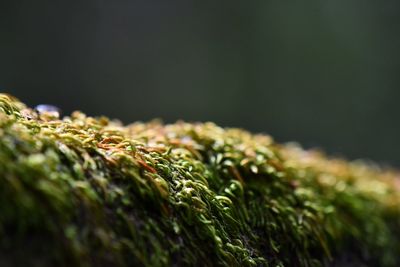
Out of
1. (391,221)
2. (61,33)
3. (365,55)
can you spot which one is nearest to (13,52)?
(61,33)

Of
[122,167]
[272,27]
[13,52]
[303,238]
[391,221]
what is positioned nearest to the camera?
[122,167]

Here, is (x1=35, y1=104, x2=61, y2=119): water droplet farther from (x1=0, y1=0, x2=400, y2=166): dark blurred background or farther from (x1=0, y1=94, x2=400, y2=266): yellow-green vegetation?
(x1=0, y1=0, x2=400, y2=166): dark blurred background

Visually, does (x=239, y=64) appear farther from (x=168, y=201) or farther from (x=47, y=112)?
(x=168, y=201)

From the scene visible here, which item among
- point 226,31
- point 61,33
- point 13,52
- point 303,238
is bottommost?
point 303,238

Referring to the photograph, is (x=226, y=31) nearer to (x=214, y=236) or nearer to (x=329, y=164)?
(x=329, y=164)

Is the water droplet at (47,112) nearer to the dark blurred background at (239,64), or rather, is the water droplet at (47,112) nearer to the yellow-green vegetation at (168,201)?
the yellow-green vegetation at (168,201)

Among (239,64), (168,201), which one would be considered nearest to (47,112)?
(168,201)
